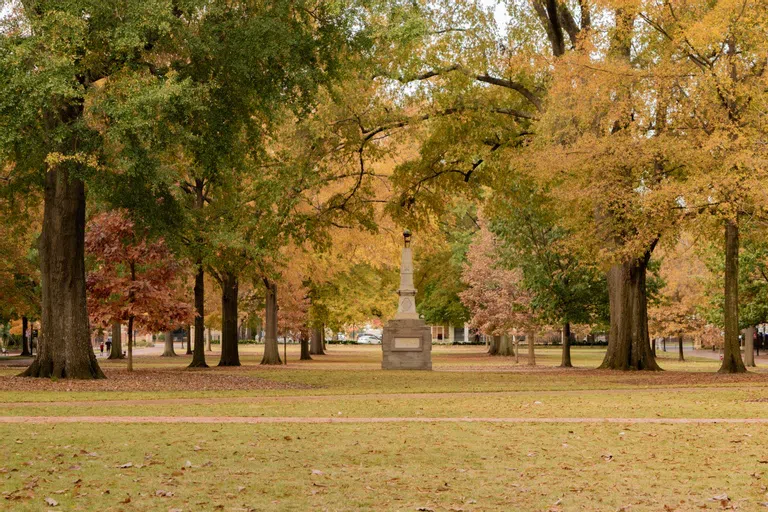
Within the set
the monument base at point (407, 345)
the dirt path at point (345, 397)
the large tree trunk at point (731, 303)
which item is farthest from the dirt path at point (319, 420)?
the monument base at point (407, 345)

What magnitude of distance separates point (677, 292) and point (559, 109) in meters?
35.7

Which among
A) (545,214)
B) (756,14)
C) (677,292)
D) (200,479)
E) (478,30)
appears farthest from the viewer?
(677,292)

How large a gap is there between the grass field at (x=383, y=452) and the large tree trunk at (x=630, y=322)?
445 inches

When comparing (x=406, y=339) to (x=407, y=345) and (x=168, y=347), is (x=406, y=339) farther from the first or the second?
(x=168, y=347)

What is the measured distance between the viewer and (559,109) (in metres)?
26.2

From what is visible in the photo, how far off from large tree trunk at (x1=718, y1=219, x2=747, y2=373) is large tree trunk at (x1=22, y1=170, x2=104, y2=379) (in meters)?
16.5

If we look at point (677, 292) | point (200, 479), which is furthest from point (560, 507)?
point (677, 292)

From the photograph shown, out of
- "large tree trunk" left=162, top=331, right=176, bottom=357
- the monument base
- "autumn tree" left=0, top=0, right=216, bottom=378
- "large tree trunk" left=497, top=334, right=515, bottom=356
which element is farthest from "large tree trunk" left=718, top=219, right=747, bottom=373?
"large tree trunk" left=162, top=331, right=176, bottom=357

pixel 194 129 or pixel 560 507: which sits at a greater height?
pixel 194 129

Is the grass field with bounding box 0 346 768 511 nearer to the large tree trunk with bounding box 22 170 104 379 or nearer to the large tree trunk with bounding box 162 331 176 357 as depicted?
the large tree trunk with bounding box 22 170 104 379

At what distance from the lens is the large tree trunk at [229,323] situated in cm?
4009

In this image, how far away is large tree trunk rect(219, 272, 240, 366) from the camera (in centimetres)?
4009

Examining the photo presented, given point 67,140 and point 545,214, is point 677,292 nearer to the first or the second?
point 545,214

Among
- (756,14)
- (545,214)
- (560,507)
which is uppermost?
(756,14)
